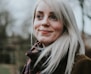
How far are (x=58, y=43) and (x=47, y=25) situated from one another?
0.47 ft

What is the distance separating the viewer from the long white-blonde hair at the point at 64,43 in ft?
8.71

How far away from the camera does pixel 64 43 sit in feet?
8.80

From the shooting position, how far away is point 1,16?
103 feet

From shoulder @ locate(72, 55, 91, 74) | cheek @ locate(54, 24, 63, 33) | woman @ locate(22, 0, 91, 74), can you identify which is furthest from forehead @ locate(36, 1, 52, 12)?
shoulder @ locate(72, 55, 91, 74)

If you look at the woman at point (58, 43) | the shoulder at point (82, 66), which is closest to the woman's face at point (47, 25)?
the woman at point (58, 43)

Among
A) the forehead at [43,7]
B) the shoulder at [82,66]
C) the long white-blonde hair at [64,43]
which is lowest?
the shoulder at [82,66]

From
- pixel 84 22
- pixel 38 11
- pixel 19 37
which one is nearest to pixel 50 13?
pixel 38 11

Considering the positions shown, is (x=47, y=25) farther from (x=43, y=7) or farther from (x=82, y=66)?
(x=82, y=66)

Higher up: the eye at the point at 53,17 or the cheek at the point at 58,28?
the eye at the point at 53,17

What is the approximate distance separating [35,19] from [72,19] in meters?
0.28

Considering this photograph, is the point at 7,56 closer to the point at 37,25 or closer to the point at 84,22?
the point at 84,22

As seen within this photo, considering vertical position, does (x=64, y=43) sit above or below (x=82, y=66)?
above

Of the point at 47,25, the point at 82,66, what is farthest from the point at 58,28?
the point at 82,66

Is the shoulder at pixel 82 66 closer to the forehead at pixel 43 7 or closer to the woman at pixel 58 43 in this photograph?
the woman at pixel 58 43
